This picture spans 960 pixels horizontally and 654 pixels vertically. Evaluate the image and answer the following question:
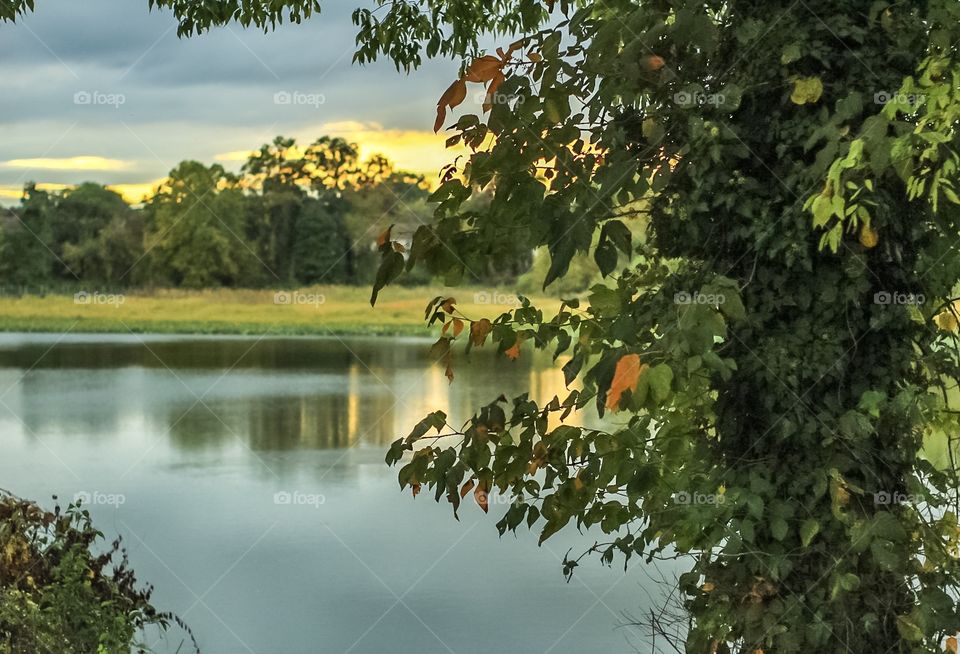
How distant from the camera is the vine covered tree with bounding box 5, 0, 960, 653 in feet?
9.90

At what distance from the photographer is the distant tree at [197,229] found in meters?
32.6

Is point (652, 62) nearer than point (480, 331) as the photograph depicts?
Yes

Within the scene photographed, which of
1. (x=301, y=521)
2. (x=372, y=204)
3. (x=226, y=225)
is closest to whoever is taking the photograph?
(x=301, y=521)

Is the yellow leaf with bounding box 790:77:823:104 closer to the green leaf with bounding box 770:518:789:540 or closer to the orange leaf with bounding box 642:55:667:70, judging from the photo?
the orange leaf with bounding box 642:55:667:70

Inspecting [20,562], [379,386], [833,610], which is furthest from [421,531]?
[379,386]

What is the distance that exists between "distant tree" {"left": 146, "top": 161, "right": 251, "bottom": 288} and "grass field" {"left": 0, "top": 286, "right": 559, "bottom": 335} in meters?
0.65

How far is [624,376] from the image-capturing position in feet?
7.95

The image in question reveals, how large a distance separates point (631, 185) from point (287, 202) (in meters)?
30.4
